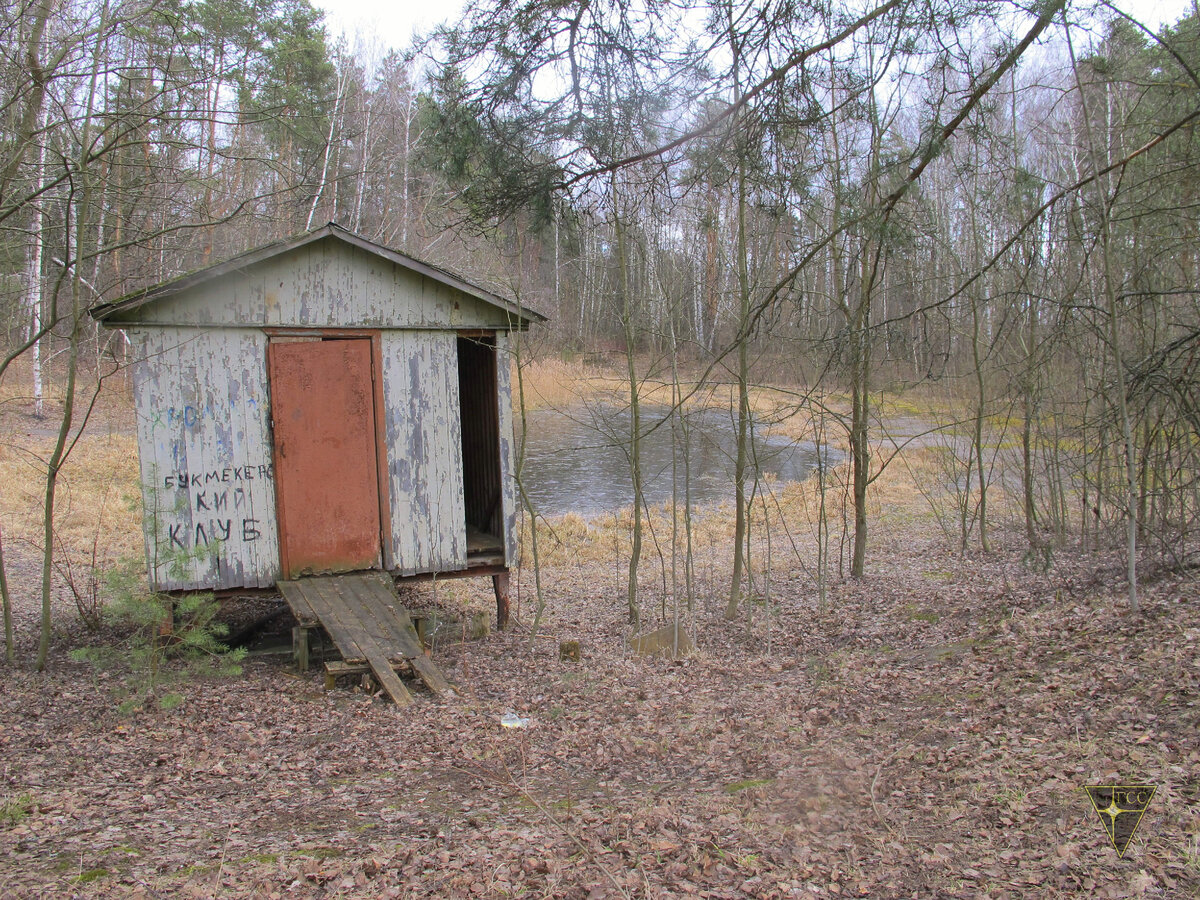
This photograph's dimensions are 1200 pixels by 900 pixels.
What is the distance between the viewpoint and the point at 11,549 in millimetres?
11664

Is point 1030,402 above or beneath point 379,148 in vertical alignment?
beneath

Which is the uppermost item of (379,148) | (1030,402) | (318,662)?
(379,148)

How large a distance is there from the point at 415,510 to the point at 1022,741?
5532 millimetres

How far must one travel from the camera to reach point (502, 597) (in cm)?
901

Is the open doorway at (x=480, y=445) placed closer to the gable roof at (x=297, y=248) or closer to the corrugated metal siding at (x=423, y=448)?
the corrugated metal siding at (x=423, y=448)

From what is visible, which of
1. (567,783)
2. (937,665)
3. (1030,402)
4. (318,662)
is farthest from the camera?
(1030,402)

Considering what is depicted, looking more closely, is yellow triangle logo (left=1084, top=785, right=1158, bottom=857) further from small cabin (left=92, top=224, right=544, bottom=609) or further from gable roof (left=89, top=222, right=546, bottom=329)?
gable roof (left=89, top=222, right=546, bottom=329)

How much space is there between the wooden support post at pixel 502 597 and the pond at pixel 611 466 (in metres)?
5.62

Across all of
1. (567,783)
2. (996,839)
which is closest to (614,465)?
(567,783)

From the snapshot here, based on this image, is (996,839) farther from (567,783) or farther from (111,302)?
(111,302)

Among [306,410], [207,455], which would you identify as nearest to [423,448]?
[306,410]

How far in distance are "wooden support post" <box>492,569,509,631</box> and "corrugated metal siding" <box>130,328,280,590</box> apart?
2308 millimetres

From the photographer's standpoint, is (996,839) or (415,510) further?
(415,510)

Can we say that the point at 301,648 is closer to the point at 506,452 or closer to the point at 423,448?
the point at 423,448
